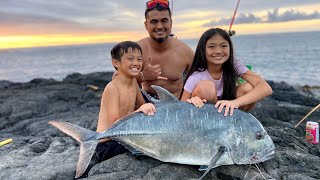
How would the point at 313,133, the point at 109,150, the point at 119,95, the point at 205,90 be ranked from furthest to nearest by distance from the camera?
the point at 313,133 → the point at 119,95 → the point at 109,150 → the point at 205,90

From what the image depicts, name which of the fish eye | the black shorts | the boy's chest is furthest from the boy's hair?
the fish eye

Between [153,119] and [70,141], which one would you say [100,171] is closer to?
[153,119]

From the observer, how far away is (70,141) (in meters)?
4.77

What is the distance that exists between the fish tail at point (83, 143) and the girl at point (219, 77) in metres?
1.19

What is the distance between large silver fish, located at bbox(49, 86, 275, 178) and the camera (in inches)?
117

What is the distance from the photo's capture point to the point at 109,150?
3.62 metres

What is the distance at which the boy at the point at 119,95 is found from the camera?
11.9ft

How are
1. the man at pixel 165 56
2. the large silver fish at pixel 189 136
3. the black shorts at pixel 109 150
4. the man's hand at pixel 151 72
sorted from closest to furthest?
the large silver fish at pixel 189 136
the black shorts at pixel 109 150
the man's hand at pixel 151 72
the man at pixel 165 56

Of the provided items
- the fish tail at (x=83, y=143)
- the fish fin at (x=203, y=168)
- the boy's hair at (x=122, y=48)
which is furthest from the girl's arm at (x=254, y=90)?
the fish tail at (x=83, y=143)

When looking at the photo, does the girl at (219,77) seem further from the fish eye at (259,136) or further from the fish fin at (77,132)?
the fish fin at (77,132)

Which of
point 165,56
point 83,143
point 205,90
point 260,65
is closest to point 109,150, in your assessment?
point 83,143

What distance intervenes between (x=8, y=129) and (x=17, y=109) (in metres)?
1.71

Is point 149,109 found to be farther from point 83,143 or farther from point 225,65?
point 225,65

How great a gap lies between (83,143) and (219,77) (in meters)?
1.79
